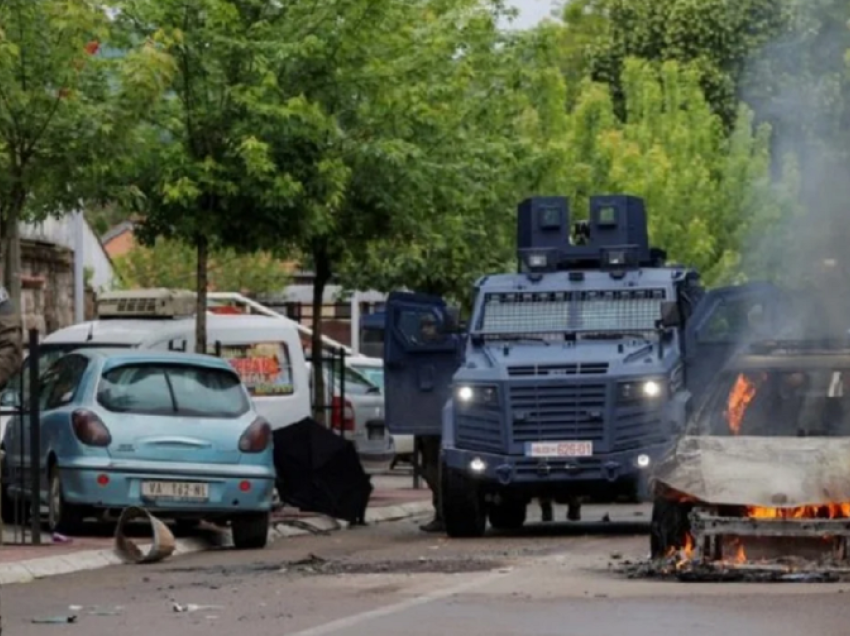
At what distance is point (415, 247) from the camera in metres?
36.5

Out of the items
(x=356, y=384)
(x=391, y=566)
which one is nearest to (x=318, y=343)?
(x=356, y=384)

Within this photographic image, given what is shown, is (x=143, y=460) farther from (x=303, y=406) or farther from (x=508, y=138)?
(x=508, y=138)

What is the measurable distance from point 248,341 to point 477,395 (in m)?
7.23

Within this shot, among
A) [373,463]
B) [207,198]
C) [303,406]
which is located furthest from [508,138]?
[207,198]

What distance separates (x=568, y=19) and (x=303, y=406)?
1971 inches

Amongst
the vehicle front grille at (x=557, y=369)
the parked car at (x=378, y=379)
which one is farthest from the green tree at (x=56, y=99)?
the parked car at (x=378, y=379)

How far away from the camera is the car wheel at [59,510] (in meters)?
21.9

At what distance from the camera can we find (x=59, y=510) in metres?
22.0

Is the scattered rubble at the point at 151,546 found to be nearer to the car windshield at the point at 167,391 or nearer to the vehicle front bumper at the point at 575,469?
the car windshield at the point at 167,391

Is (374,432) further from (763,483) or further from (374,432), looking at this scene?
(763,483)

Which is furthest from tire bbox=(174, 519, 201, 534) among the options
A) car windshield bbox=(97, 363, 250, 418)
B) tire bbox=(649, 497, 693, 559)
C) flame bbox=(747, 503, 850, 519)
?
flame bbox=(747, 503, 850, 519)

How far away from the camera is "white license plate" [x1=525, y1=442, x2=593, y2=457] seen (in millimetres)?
23609

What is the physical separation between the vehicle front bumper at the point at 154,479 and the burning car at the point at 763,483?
508 cm

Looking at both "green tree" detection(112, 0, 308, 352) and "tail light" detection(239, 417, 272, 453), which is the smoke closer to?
"green tree" detection(112, 0, 308, 352)
